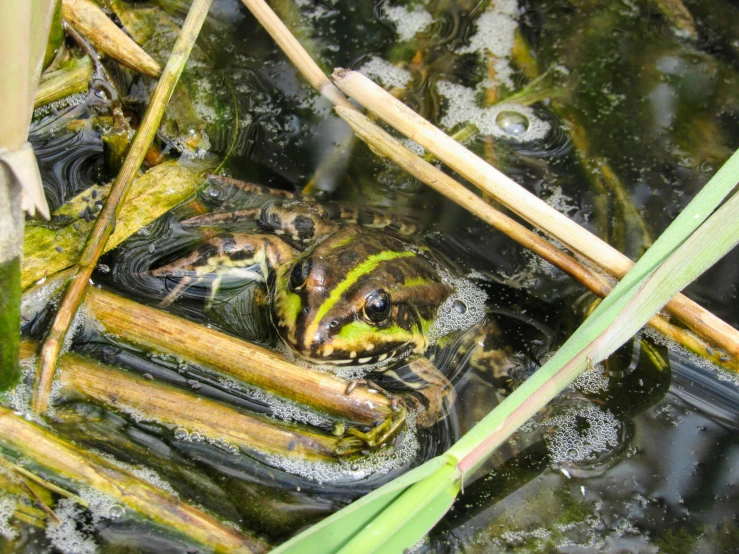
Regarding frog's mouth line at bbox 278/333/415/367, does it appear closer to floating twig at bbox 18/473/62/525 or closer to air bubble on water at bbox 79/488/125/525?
air bubble on water at bbox 79/488/125/525

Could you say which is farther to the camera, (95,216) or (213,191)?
(213,191)

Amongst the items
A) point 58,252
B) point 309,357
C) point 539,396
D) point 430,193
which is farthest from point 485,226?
point 58,252

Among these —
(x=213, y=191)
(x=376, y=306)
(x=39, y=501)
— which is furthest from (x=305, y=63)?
(x=39, y=501)

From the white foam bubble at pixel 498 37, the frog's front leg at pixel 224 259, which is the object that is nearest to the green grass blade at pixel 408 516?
the frog's front leg at pixel 224 259

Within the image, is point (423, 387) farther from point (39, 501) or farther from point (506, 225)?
point (39, 501)

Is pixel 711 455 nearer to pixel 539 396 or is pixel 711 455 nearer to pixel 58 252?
pixel 539 396

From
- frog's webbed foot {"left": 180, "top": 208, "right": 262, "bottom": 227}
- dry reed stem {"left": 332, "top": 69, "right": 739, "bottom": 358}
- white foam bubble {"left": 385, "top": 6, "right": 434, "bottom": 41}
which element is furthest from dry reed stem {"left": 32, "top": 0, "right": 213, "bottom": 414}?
white foam bubble {"left": 385, "top": 6, "right": 434, "bottom": 41}
